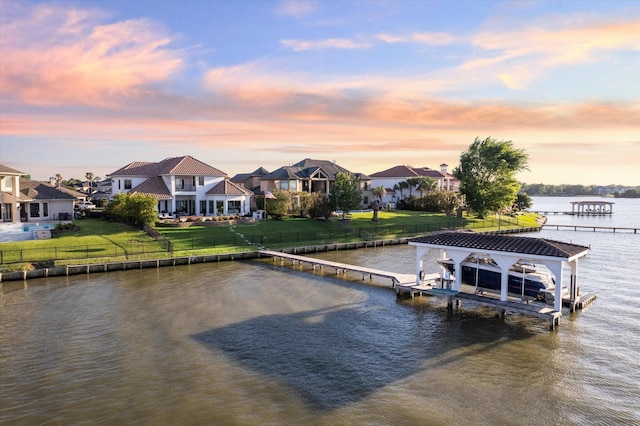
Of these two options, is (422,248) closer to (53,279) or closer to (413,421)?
(413,421)

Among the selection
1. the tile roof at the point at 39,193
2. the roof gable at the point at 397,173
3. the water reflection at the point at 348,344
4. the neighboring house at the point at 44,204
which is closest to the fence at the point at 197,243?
the neighboring house at the point at 44,204

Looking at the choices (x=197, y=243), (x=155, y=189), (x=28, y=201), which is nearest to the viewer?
(x=197, y=243)

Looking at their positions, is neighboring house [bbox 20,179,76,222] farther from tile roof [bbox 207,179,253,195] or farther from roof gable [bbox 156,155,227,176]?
tile roof [bbox 207,179,253,195]

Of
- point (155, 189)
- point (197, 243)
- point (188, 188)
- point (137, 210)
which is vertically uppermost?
point (188, 188)

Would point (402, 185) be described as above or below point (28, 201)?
above

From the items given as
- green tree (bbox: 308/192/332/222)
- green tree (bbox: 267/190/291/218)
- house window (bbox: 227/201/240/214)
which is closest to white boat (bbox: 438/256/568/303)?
green tree (bbox: 308/192/332/222)

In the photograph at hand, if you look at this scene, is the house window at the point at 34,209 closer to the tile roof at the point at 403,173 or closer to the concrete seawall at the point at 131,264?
the concrete seawall at the point at 131,264

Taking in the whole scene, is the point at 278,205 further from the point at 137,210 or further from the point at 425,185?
the point at 425,185

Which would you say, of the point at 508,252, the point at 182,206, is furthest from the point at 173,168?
the point at 508,252
